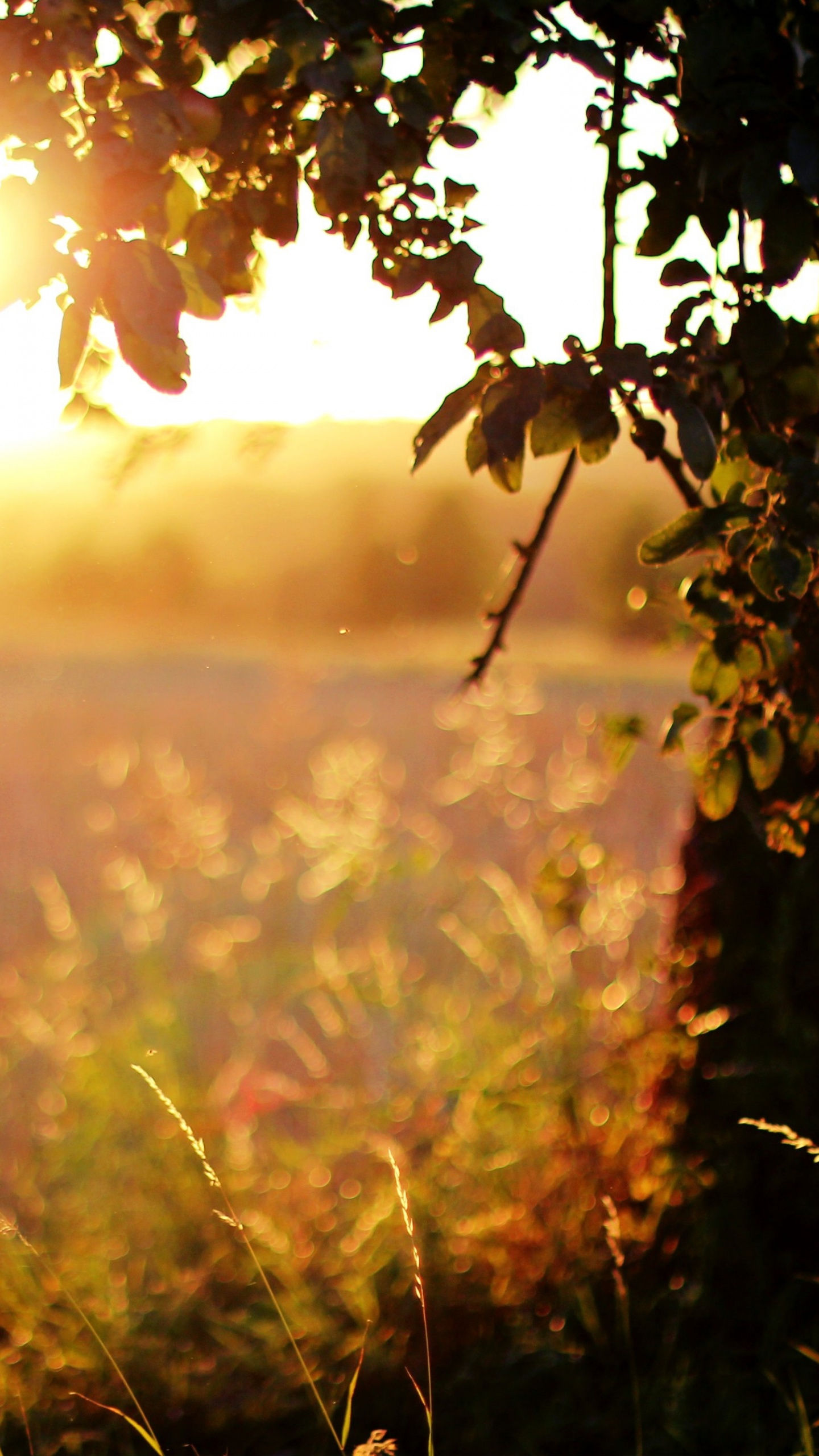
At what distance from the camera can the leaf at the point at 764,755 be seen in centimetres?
140

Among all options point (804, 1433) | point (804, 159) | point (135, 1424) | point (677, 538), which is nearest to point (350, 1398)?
point (135, 1424)

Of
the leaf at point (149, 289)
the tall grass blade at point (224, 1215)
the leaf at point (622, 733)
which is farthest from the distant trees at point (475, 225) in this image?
the tall grass blade at point (224, 1215)

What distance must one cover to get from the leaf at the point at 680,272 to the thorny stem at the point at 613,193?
91 mm

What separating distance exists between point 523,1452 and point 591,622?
14.5 meters

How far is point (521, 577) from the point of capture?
5.82 ft

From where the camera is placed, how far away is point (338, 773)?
10.9 ft

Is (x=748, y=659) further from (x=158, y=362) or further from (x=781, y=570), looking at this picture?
(x=158, y=362)

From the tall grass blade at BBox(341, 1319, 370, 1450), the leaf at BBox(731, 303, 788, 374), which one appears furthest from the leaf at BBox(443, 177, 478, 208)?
the tall grass blade at BBox(341, 1319, 370, 1450)

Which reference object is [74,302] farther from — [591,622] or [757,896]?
[591,622]

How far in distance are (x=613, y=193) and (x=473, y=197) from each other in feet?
0.73

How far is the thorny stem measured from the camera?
4.56 ft

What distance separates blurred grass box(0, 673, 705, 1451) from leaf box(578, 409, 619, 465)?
86 centimetres

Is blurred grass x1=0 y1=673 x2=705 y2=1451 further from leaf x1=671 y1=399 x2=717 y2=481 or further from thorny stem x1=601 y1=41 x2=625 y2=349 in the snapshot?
thorny stem x1=601 y1=41 x2=625 y2=349

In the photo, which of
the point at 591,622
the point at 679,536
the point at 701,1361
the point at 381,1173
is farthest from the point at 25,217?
A: the point at 591,622
